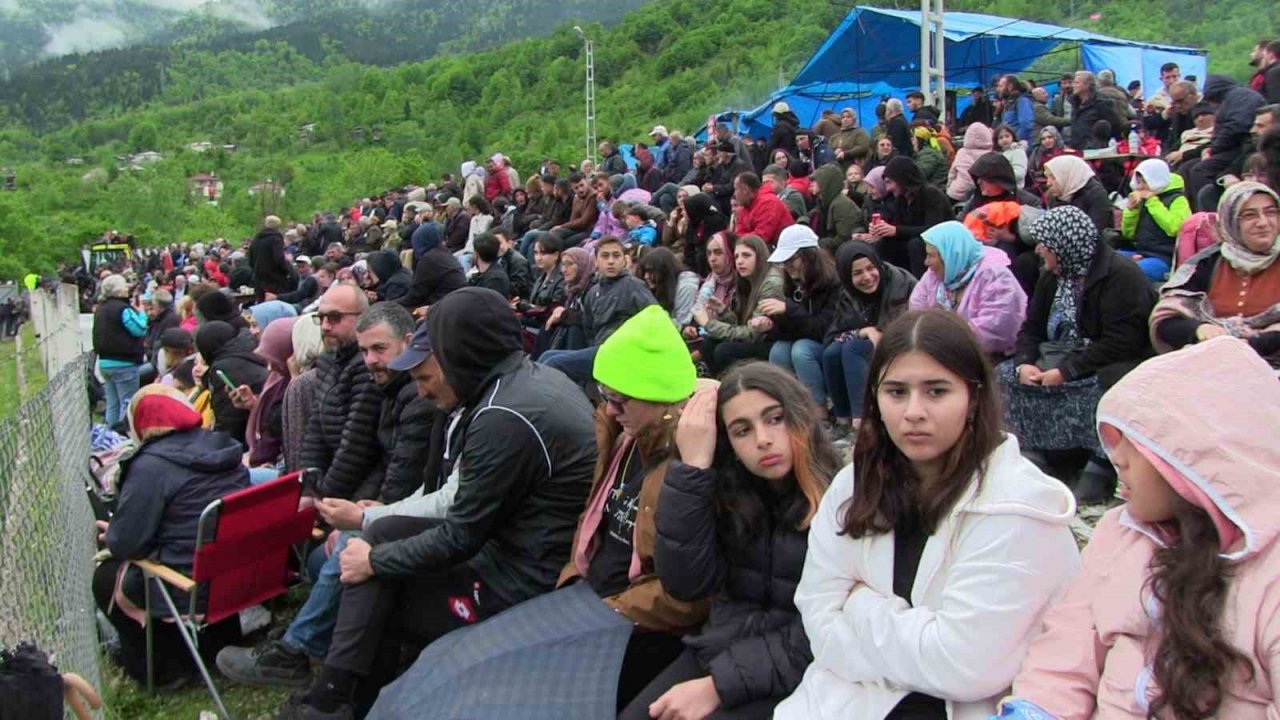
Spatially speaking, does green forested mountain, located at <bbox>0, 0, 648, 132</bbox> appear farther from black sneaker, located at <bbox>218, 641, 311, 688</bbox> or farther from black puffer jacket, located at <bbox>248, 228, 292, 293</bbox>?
black sneaker, located at <bbox>218, 641, 311, 688</bbox>

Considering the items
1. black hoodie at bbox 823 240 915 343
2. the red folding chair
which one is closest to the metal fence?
the red folding chair

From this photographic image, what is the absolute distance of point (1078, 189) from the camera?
6.50 meters

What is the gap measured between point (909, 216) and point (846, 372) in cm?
210

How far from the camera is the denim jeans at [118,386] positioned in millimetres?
10453

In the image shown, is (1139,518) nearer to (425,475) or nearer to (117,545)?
(425,475)

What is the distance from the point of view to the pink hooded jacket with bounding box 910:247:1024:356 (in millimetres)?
5438

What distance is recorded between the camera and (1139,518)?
1.87 m

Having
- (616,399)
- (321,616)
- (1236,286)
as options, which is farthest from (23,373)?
(1236,286)

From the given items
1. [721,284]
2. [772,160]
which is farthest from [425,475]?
[772,160]

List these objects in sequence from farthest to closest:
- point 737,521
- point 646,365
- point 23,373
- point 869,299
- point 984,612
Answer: point 23,373 → point 869,299 → point 646,365 → point 737,521 → point 984,612

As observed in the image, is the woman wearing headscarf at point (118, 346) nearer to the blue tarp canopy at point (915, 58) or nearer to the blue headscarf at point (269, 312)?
the blue headscarf at point (269, 312)

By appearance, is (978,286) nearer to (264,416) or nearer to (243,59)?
(264,416)

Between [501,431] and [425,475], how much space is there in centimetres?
98

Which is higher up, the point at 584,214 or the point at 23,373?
the point at 584,214
